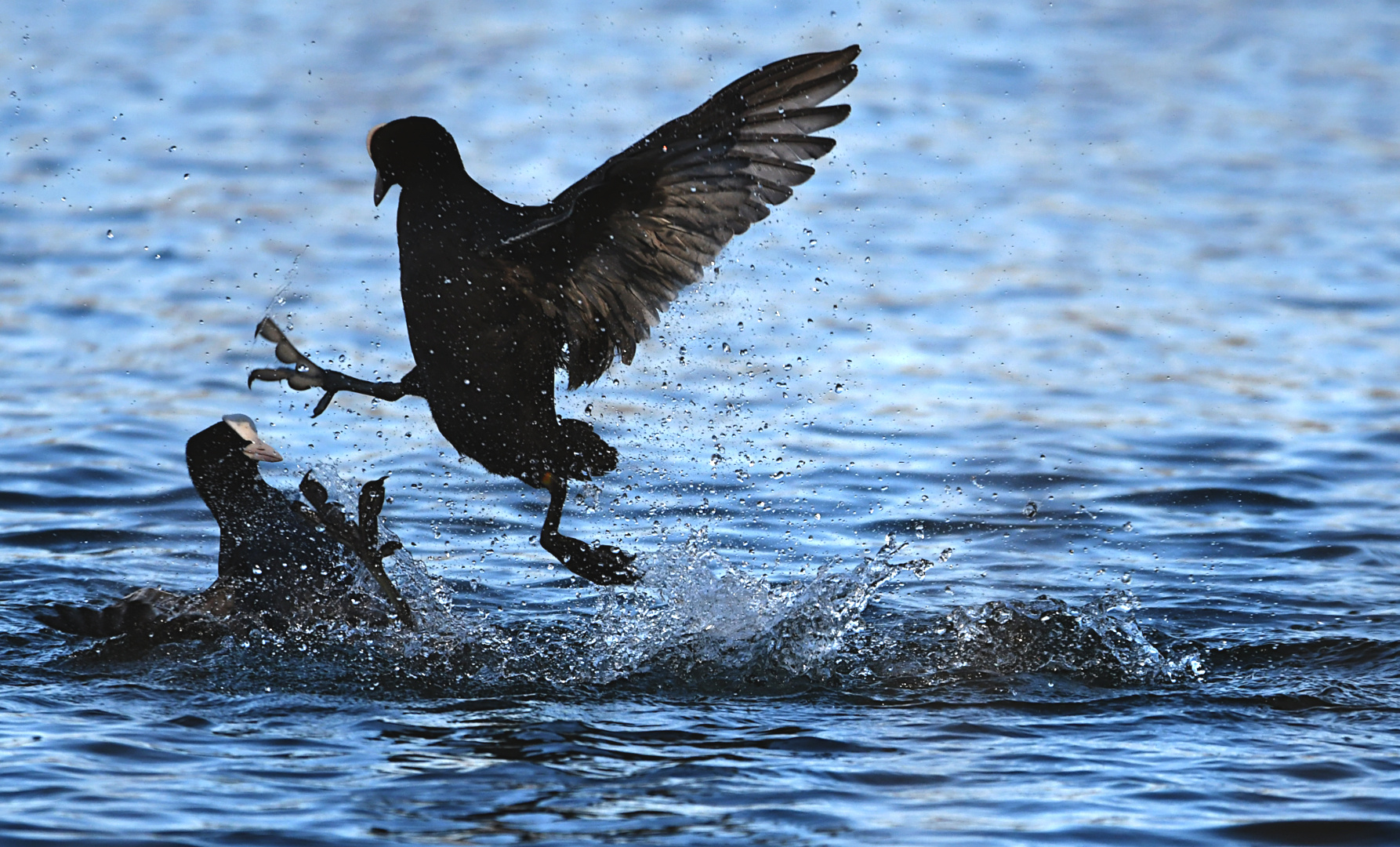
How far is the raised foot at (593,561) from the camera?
16.5 ft

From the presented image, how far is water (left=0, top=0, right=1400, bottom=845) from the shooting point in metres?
4.02

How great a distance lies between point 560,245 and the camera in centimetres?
464

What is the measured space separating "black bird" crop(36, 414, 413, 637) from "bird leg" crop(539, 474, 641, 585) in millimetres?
440

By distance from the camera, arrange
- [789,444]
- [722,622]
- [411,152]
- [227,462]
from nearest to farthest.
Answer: [411,152], [722,622], [227,462], [789,444]

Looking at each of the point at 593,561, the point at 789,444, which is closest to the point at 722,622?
the point at 593,561

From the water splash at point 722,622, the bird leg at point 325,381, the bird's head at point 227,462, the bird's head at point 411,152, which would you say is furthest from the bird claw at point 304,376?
the water splash at point 722,622

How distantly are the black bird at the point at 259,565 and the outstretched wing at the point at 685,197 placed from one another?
84 centimetres

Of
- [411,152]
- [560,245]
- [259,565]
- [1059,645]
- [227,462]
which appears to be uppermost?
[411,152]

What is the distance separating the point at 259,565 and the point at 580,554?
0.92 m

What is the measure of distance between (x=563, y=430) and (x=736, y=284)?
4203 millimetres

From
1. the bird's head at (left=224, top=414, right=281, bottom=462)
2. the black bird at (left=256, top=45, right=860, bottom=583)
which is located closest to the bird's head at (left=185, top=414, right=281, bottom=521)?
the bird's head at (left=224, top=414, right=281, bottom=462)

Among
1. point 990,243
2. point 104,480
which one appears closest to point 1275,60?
point 990,243

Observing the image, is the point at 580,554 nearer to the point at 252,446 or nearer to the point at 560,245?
the point at 560,245

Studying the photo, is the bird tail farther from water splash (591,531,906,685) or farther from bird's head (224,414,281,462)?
bird's head (224,414,281,462)
